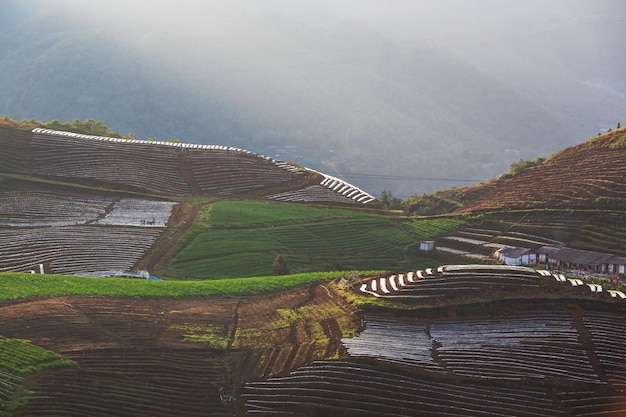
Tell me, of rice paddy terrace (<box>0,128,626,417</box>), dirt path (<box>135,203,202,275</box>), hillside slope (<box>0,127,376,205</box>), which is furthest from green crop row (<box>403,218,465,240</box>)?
dirt path (<box>135,203,202,275</box>)

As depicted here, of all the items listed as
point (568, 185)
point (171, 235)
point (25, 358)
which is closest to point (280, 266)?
point (171, 235)

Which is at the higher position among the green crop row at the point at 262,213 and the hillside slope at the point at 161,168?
the hillside slope at the point at 161,168

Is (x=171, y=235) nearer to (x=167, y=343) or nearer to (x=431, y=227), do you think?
(x=431, y=227)

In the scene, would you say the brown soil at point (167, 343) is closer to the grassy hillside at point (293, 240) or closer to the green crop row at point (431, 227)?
the grassy hillside at point (293, 240)

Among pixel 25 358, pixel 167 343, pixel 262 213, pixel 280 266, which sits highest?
pixel 262 213

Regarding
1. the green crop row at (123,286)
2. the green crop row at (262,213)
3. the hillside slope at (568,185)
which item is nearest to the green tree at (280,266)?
the green crop row at (123,286)
